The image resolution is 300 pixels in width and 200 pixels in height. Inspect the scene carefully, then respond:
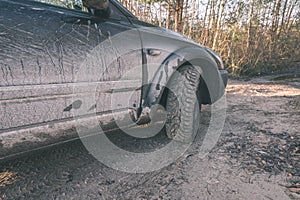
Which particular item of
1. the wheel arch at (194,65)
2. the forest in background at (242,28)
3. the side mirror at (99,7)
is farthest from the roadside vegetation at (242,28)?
the side mirror at (99,7)

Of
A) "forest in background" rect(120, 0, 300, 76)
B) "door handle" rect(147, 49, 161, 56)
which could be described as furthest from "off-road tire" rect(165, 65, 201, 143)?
"forest in background" rect(120, 0, 300, 76)

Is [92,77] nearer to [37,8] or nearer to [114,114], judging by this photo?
[114,114]

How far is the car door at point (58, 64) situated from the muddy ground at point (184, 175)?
27 cm

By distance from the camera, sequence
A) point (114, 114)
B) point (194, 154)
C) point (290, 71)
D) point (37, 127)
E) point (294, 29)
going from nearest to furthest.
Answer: point (37, 127) → point (114, 114) → point (194, 154) → point (290, 71) → point (294, 29)

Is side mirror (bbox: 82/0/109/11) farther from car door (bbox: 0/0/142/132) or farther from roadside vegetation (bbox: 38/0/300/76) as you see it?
roadside vegetation (bbox: 38/0/300/76)

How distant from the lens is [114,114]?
1.35 m

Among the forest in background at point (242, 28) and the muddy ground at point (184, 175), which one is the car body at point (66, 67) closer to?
the muddy ground at point (184, 175)

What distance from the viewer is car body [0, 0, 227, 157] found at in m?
0.96

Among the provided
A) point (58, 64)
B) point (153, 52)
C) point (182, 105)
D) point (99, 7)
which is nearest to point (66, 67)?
point (58, 64)

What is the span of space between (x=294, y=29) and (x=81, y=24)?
8599 millimetres

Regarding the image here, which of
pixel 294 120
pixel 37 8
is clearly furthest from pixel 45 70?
pixel 294 120

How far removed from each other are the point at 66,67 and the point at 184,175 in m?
1.04

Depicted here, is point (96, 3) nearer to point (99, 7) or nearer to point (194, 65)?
point (99, 7)

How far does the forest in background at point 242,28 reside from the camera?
589 cm
